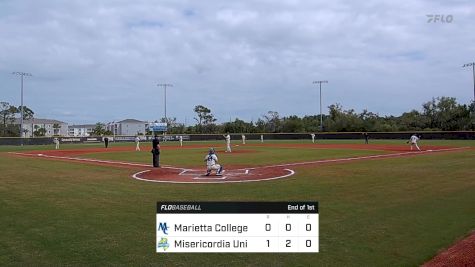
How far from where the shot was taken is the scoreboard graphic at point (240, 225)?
5.62 m

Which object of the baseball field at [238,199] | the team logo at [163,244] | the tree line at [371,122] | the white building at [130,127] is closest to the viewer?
the team logo at [163,244]

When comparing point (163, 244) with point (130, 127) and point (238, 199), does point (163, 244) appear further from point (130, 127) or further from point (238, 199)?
point (130, 127)

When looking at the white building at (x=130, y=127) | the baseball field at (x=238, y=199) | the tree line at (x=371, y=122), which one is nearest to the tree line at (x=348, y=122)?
the tree line at (x=371, y=122)

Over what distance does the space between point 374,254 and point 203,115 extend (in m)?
126

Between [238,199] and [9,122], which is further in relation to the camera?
[9,122]

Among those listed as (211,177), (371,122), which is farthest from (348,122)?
(211,177)

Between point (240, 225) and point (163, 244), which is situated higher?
point (240, 225)

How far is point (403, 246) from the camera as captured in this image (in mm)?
7340

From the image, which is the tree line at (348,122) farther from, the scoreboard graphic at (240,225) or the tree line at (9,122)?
the scoreboard graphic at (240,225)

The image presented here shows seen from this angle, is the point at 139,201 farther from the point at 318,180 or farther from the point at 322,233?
the point at 318,180

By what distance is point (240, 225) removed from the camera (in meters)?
5.61

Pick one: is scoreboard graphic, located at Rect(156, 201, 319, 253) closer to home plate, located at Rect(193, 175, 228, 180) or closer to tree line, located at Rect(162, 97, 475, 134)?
home plate, located at Rect(193, 175, 228, 180)

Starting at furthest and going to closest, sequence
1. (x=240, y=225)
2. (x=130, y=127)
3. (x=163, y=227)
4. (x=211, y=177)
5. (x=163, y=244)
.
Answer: (x=130, y=127), (x=211, y=177), (x=163, y=244), (x=163, y=227), (x=240, y=225)

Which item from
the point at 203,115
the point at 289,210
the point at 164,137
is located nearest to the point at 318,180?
the point at 289,210
